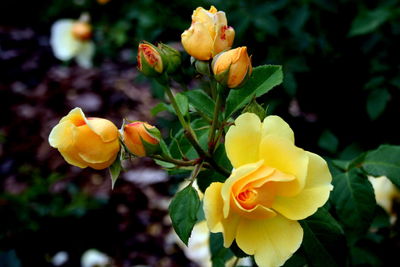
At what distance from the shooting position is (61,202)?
215 cm

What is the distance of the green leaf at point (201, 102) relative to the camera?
950 millimetres

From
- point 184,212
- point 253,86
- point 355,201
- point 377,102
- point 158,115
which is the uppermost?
point 253,86

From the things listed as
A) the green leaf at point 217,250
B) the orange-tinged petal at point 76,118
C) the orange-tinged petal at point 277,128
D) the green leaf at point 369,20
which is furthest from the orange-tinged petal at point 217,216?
the green leaf at point 369,20

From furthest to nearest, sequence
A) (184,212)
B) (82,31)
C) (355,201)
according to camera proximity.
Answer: (82,31), (355,201), (184,212)

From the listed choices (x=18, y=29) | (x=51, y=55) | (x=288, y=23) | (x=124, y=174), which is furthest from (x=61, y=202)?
(x=18, y=29)

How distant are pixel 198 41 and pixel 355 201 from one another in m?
0.51

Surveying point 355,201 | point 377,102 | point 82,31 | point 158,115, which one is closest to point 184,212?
point 355,201

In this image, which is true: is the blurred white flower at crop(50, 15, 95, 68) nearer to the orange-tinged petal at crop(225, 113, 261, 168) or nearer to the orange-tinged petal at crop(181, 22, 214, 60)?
the orange-tinged petal at crop(181, 22, 214, 60)

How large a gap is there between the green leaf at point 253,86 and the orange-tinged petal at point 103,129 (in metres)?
0.26

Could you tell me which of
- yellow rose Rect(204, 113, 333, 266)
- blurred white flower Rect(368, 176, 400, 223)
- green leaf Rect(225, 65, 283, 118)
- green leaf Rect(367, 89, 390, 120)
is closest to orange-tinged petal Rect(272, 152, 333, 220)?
yellow rose Rect(204, 113, 333, 266)

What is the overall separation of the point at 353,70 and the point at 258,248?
127 cm

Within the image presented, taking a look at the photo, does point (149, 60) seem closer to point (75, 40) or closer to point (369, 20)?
point (369, 20)

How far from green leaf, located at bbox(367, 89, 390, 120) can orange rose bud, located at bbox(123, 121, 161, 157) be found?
101 cm

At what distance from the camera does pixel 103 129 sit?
76cm
